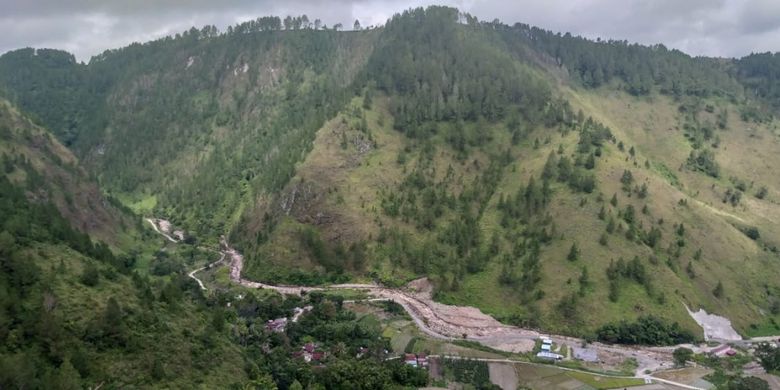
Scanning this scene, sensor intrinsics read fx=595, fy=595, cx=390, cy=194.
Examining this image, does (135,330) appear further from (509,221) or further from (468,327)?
(509,221)

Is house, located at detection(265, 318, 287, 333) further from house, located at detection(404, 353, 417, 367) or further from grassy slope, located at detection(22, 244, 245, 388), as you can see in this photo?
house, located at detection(404, 353, 417, 367)

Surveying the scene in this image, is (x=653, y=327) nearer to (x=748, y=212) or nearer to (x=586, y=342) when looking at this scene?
(x=586, y=342)

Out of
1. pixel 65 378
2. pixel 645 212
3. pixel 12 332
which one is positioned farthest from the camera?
pixel 645 212

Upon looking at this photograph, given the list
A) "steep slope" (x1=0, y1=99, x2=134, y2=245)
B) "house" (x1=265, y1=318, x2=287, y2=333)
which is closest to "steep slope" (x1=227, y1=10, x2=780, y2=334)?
"house" (x1=265, y1=318, x2=287, y2=333)

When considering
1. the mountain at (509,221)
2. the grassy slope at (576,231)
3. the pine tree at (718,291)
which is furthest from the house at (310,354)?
the pine tree at (718,291)

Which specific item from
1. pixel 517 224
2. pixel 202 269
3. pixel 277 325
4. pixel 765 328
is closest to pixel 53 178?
pixel 202 269

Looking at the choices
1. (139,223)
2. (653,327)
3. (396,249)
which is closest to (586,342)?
(653,327)
